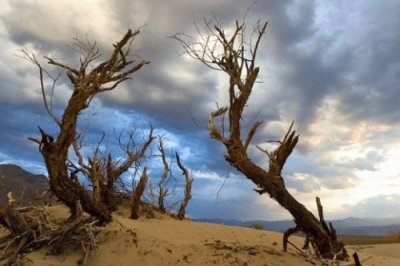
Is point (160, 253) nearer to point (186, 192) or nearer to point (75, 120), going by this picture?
point (75, 120)

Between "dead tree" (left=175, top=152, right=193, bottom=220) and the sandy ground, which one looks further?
"dead tree" (left=175, top=152, right=193, bottom=220)

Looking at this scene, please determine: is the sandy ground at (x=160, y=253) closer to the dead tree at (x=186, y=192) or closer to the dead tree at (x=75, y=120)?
the dead tree at (x=75, y=120)

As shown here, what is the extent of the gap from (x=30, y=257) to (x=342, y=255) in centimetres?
580

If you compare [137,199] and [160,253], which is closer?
[160,253]

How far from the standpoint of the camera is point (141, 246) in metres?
8.67

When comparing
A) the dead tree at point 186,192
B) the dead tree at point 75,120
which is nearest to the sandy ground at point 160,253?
the dead tree at point 75,120

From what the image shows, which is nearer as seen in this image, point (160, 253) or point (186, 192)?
point (160, 253)

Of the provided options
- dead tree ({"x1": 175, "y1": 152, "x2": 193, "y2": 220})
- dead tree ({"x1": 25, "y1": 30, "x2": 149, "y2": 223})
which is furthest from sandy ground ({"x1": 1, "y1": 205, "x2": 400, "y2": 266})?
dead tree ({"x1": 175, "y1": 152, "x2": 193, "y2": 220})

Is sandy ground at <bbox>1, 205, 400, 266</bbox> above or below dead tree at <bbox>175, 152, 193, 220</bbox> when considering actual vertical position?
below

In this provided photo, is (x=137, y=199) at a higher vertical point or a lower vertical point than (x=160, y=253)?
higher

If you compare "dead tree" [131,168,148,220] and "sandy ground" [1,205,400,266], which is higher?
"dead tree" [131,168,148,220]

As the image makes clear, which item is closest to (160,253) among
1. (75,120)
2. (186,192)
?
(75,120)

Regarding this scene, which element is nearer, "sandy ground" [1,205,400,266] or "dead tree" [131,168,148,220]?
"sandy ground" [1,205,400,266]

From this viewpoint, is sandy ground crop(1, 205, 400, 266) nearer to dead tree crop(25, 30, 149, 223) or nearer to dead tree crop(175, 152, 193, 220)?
dead tree crop(25, 30, 149, 223)
